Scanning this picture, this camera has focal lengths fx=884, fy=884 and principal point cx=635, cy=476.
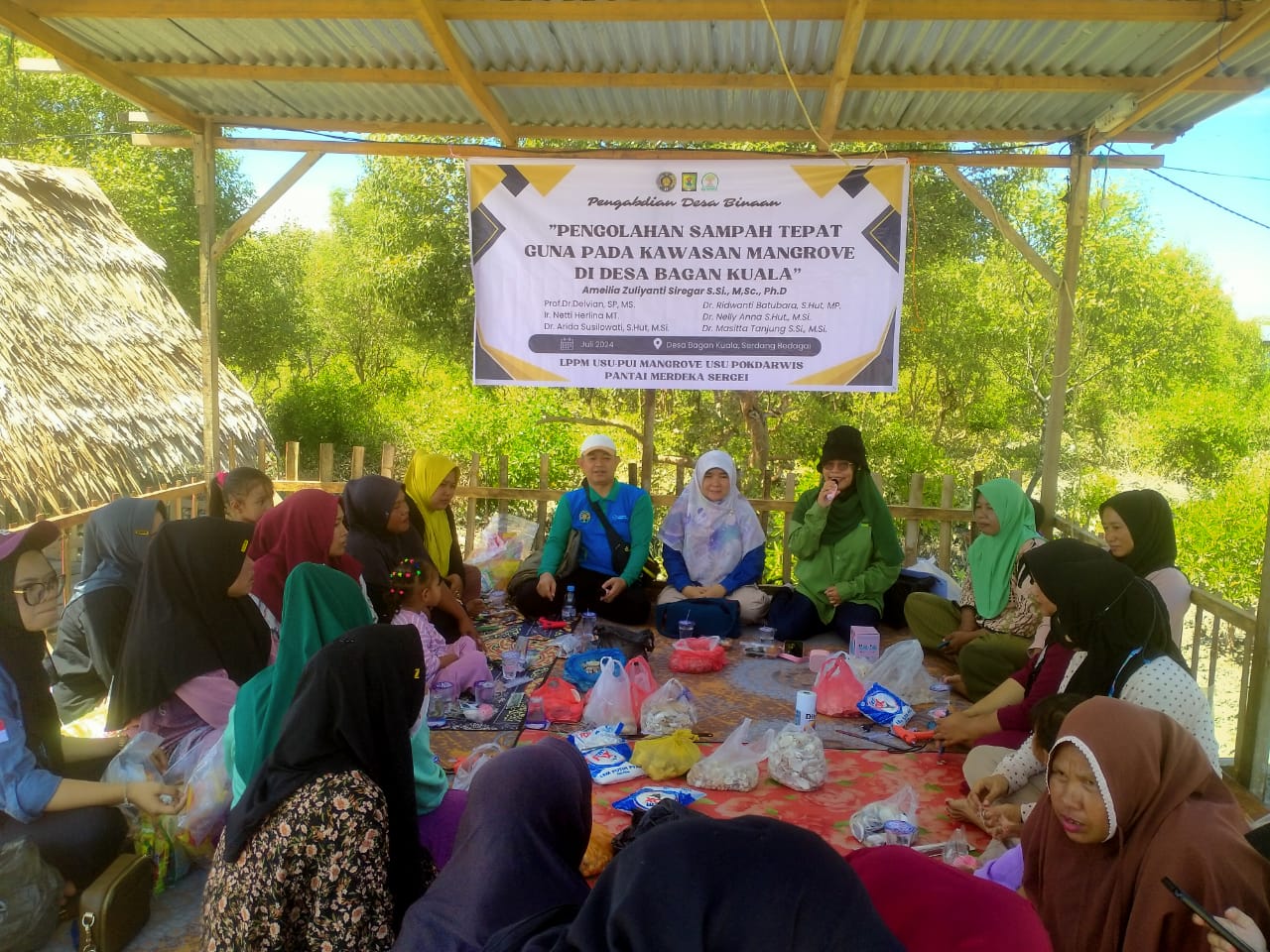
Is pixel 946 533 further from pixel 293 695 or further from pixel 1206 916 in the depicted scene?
pixel 293 695

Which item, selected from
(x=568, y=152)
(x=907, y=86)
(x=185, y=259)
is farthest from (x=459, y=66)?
(x=185, y=259)

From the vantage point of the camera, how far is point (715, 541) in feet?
18.9

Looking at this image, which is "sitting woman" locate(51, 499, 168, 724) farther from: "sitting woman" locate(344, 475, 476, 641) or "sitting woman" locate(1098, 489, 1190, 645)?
"sitting woman" locate(1098, 489, 1190, 645)

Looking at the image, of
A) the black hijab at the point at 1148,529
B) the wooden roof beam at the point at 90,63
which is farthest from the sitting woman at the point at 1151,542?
the wooden roof beam at the point at 90,63

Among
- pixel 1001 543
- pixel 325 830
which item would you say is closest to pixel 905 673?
pixel 1001 543

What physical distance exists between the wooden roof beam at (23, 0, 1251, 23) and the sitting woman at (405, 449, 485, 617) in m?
2.55

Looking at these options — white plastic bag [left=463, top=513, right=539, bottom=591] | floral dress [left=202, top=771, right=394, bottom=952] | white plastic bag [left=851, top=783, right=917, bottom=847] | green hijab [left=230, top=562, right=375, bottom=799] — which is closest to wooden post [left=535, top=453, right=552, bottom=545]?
white plastic bag [left=463, top=513, right=539, bottom=591]

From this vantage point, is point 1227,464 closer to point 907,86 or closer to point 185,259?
point 907,86

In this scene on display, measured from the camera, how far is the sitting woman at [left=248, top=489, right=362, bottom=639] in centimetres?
400

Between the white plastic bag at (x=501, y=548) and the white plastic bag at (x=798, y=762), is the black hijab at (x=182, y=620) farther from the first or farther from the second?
the white plastic bag at (x=501, y=548)

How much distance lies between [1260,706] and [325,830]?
151 inches

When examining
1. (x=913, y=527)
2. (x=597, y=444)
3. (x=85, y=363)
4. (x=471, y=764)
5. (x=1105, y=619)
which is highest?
(x=85, y=363)

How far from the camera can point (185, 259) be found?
55.4 feet

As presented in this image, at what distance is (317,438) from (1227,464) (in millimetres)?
16310
